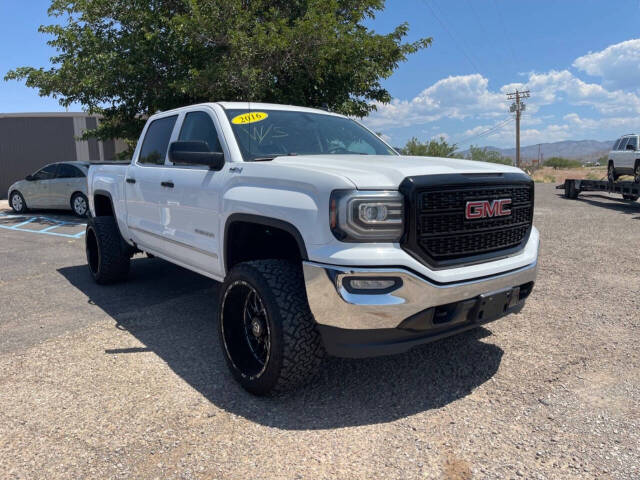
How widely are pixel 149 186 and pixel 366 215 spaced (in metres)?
2.83

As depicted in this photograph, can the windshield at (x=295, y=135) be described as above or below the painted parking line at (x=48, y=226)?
above

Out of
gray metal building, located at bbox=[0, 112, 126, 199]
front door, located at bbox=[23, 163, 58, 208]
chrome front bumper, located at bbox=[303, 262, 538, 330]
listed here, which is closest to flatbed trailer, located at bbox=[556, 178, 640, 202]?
chrome front bumper, located at bbox=[303, 262, 538, 330]

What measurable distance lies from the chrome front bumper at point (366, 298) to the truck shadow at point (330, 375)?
63 centimetres

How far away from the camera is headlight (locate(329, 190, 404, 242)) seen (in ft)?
8.61

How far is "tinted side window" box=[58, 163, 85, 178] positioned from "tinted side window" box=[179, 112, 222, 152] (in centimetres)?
1013

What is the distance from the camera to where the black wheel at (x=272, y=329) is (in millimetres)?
2846

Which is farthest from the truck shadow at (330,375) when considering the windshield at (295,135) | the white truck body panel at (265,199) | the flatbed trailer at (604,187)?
the flatbed trailer at (604,187)

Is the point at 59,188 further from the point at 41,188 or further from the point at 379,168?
the point at 379,168

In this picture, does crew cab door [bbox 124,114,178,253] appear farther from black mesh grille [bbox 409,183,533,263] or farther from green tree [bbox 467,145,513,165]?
green tree [bbox 467,145,513,165]

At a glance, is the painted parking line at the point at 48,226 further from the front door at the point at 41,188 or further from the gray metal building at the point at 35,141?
the gray metal building at the point at 35,141

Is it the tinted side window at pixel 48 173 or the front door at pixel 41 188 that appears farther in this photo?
the front door at pixel 41 188

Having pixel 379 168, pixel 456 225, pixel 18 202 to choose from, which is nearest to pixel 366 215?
pixel 379 168

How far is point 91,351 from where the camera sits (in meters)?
3.88

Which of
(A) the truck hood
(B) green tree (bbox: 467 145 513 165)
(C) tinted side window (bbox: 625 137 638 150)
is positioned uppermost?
(B) green tree (bbox: 467 145 513 165)
